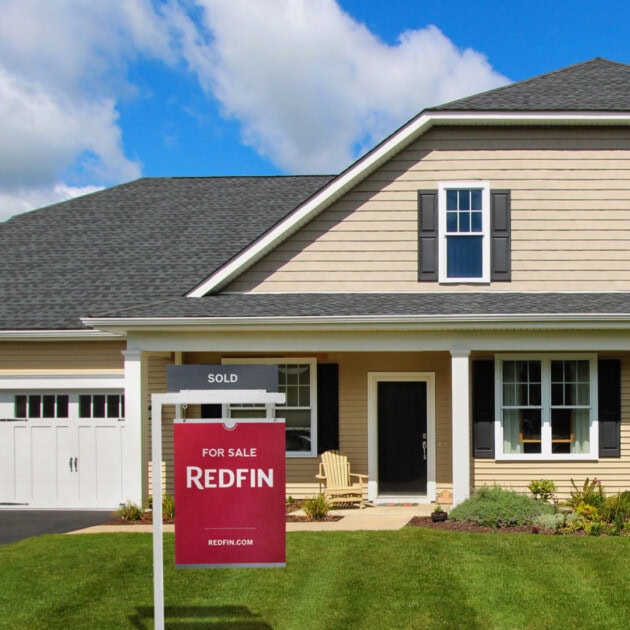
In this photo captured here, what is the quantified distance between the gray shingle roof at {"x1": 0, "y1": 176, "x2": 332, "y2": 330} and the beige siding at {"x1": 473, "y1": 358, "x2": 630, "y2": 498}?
6.49m

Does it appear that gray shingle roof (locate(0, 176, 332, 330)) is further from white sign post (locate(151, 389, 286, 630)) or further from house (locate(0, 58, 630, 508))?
white sign post (locate(151, 389, 286, 630))

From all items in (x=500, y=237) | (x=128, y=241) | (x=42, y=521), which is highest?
(x=128, y=241)

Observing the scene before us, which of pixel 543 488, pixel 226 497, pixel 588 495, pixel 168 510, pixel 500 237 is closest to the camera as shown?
pixel 226 497

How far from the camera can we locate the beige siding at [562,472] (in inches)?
597

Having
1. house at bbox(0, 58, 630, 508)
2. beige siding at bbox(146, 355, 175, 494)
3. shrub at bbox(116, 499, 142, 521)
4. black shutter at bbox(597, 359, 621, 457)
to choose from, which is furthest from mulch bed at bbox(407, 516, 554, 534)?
beige siding at bbox(146, 355, 175, 494)

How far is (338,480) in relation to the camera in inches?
606

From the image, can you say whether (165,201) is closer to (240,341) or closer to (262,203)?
(262,203)

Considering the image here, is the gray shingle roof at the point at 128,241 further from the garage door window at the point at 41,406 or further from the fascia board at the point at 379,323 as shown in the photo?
the fascia board at the point at 379,323

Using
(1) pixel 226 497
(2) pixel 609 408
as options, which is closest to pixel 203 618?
(1) pixel 226 497

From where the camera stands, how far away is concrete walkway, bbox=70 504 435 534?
42.0ft

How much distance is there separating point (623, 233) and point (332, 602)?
943cm

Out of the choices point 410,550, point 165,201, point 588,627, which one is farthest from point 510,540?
point 165,201

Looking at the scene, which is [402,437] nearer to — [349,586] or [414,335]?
[414,335]

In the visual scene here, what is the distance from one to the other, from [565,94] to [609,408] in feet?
18.3
